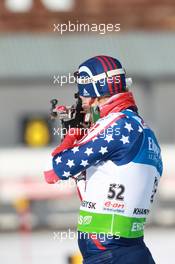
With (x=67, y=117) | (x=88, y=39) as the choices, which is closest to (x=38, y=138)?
(x=88, y=39)

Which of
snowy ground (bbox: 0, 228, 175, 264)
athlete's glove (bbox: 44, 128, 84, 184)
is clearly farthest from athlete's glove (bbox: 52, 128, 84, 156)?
snowy ground (bbox: 0, 228, 175, 264)

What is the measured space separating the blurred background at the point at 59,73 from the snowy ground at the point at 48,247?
1000 millimetres

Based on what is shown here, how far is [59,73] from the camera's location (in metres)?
18.8

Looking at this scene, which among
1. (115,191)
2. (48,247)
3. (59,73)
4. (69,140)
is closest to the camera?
(115,191)

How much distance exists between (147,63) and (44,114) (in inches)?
87.3

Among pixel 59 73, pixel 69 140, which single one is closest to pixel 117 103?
pixel 69 140

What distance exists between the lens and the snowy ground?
36.3 ft

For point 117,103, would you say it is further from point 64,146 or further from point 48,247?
point 48,247

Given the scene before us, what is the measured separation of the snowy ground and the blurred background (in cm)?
100

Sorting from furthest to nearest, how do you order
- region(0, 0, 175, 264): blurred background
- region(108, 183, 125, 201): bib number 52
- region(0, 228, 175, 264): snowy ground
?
region(0, 0, 175, 264): blurred background, region(0, 228, 175, 264): snowy ground, region(108, 183, 125, 201): bib number 52

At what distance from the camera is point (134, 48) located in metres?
19.5

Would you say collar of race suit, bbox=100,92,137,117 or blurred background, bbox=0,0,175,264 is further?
blurred background, bbox=0,0,175,264

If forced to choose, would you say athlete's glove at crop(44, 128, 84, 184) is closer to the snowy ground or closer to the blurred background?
the snowy ground

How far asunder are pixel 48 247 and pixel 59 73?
688cm
